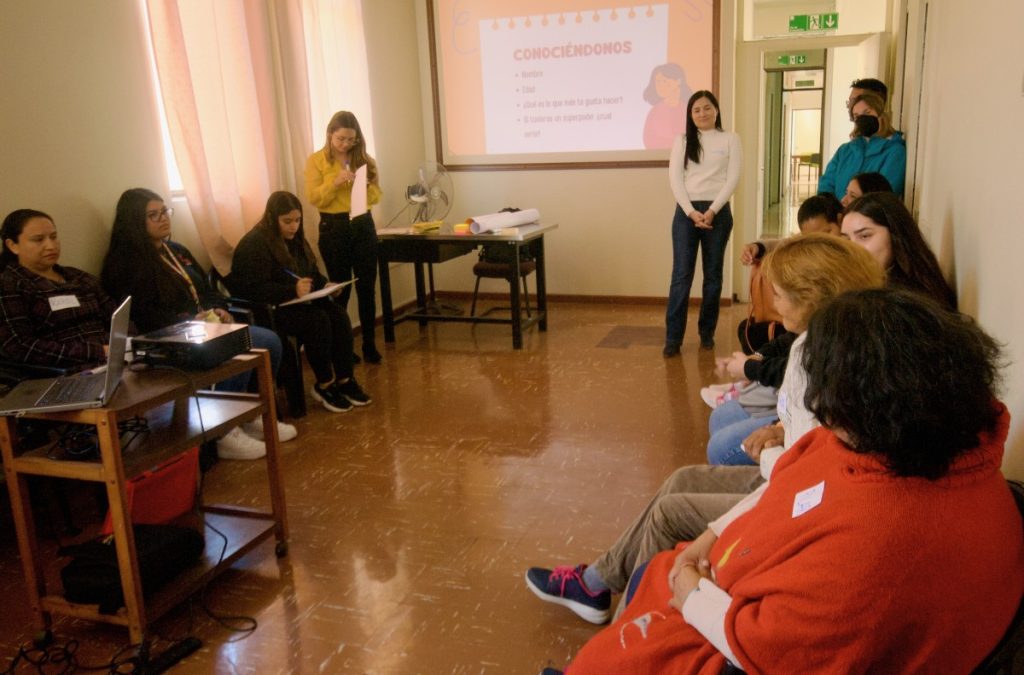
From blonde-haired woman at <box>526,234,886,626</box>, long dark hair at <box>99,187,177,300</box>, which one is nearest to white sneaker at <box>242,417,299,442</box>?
long dark hair at <box>99,187,177,300</box>

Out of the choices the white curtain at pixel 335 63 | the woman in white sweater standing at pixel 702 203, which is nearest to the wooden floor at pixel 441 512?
the woman in white sweater standing at pixel 702 203

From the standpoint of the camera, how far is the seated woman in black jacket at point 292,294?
3.83 metres

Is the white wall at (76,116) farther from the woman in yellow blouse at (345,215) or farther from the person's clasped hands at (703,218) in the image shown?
the person's clasped hands at (703,218)

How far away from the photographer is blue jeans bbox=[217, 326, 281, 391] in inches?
137

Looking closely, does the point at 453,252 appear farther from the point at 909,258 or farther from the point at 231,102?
the point at 909,258

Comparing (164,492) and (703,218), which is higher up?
(703,218)

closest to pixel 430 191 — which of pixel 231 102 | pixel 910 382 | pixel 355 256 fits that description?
pixel 355 256

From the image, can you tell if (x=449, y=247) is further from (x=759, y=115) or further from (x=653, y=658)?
(x=653, y=658)

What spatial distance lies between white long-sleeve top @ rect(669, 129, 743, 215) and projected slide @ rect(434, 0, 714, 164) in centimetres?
105

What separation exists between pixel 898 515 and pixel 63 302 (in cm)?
287

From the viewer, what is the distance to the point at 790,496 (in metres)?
1.21

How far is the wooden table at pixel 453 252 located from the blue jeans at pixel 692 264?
34.7 inches

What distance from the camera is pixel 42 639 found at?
211cm

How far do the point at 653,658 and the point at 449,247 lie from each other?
12.8ft
